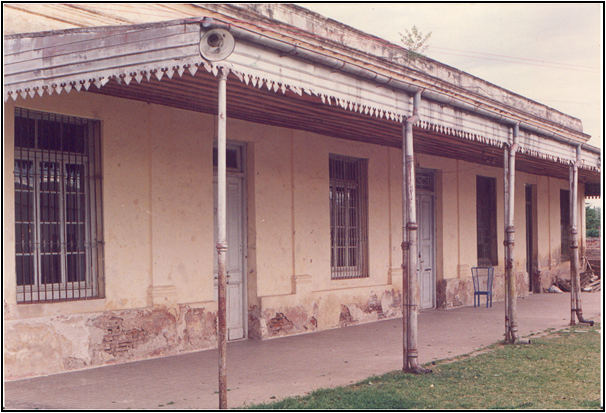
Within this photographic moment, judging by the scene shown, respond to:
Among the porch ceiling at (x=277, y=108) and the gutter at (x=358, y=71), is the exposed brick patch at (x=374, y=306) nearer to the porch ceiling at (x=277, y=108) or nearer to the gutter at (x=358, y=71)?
the porch ceiling at (x=277, y=108)

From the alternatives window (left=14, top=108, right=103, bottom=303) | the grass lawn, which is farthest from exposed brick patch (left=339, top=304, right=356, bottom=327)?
window (left=14, top=108, right=103, bottom=303)

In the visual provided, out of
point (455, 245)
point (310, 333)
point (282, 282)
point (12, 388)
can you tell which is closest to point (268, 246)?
point (282, 282)

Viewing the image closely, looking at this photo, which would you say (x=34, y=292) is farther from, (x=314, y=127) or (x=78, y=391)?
(x=314, y=127)

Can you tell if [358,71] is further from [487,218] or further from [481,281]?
[487,218]

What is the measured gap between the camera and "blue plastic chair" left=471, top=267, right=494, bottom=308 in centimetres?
1404

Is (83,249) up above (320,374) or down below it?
above

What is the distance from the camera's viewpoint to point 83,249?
7586 millimetres

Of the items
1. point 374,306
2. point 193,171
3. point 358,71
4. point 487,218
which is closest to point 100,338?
point 193,171

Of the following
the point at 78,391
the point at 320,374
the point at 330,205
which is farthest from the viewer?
the point at 330,205

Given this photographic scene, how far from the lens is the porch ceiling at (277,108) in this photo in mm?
6988

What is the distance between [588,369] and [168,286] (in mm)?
4857

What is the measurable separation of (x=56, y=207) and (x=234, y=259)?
282 cm

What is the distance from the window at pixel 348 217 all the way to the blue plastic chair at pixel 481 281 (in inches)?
143

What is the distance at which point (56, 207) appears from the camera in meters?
7.34
